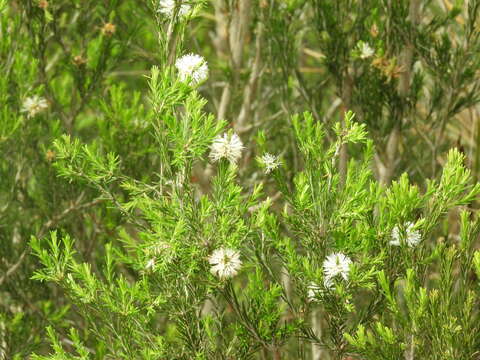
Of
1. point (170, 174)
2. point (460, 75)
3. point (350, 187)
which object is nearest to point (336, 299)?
point (350, 187)

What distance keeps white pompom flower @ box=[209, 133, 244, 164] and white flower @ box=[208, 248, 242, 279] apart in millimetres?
263

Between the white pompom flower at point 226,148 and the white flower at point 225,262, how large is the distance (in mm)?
263

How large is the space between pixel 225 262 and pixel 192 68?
0.57 metres

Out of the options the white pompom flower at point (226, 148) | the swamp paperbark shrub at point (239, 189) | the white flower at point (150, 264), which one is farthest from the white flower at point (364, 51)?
the white flower at point (150, 264)

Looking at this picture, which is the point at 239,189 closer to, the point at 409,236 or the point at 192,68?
the point at 192,68

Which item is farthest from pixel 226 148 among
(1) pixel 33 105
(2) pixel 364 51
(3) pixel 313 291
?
(1) pixel 33 105

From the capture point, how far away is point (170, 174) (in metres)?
2.06

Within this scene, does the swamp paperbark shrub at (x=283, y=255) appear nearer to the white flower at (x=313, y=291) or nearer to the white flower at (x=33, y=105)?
the white flower at (x=313, y=291)

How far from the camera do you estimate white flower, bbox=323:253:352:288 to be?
6.50ft

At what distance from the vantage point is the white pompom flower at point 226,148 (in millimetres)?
1960

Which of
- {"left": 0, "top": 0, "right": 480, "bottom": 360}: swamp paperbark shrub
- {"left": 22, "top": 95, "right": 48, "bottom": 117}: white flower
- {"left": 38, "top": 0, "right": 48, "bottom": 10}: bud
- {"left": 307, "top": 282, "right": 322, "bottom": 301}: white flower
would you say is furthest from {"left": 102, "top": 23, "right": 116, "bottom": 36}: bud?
{"left": 307, "top": 282, "right": 322, "bottom": 301}: white flower

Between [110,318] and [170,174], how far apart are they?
0.48 metres

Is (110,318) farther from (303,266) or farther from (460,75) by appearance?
(460,75)

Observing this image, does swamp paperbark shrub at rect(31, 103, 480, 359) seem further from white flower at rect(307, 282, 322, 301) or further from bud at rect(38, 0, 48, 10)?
bud at rect(38, 0, 48, 10)
